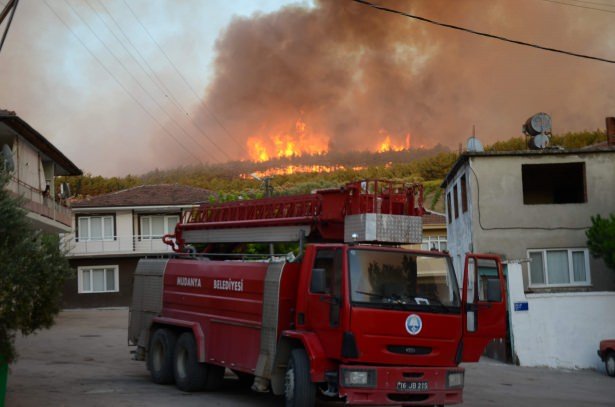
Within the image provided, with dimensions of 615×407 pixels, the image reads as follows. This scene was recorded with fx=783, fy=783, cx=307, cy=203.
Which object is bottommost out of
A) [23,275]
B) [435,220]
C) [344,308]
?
[344,308]

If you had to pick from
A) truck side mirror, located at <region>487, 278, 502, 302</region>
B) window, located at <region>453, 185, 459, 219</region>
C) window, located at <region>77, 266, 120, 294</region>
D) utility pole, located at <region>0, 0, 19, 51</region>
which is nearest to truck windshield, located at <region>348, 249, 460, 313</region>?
truck side mirror, located at <region>487, 278, 502, 302</region>

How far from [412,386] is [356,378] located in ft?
2.69

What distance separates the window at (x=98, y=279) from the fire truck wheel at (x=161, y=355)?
32.2 meters

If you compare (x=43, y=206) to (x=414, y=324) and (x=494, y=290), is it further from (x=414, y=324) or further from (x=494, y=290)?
(x=494, y=290)

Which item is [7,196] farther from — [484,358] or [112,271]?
[112,271]

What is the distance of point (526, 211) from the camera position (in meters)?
25.4

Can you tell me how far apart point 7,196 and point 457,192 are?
21.5 m

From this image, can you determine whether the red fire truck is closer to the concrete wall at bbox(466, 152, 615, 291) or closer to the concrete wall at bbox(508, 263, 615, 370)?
the concrete wall at bbox(508, 263, 615, 370)

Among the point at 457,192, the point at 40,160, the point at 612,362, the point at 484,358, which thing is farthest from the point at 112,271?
the point at 612,362

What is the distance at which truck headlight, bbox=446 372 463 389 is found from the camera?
10945 mm

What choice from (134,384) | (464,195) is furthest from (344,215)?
(464,195)

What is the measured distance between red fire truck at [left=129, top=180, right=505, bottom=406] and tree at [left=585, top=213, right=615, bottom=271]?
12.0 metres

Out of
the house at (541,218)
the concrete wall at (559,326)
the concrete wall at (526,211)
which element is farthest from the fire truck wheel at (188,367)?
the concrete wall at (526,211)

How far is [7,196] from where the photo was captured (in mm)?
10141
